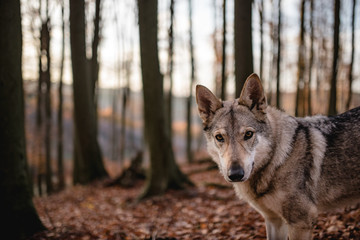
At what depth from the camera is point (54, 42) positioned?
16391 mm

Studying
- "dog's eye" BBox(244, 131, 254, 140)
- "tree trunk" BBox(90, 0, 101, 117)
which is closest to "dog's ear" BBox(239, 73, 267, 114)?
"dog's eye" BBox(244, 131, 254, 140)

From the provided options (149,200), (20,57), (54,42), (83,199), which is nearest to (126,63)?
(54,42)

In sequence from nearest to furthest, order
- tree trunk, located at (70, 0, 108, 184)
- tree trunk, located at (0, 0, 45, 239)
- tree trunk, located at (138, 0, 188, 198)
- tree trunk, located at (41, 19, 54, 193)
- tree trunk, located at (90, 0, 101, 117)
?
tree trunk, located at (0, 0, 45, 239)
tree trunk, located at (138, 0, 188, 198)
tree trunk, located at (70, 0, 108, 184)
tree trunk, located at (90, 0, 101, 117)
tree trunk, located at (41, 19, 54, 193)

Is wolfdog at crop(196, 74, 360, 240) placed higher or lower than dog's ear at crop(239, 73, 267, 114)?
lower

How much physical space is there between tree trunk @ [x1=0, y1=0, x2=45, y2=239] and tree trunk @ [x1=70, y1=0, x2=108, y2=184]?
570 centimetres

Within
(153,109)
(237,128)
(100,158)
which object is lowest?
(100,158)

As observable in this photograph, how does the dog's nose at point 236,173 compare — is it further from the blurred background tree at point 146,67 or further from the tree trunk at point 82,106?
the tree trunk at point 82,106

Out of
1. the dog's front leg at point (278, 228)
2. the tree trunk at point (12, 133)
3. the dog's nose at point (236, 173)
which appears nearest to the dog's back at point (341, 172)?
the dog's front leg at point (278, 228)

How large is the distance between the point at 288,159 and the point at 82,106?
1005cm

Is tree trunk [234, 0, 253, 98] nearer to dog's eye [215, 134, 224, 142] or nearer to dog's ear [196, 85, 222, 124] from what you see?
dog's ear [196, 85, 222, 124]

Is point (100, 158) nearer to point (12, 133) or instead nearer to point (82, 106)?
point (82, 106)

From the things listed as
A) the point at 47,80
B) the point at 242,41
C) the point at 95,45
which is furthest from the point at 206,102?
the point at 47,80

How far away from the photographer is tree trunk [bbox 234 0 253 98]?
21.9 ft

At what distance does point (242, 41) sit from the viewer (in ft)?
22.3
